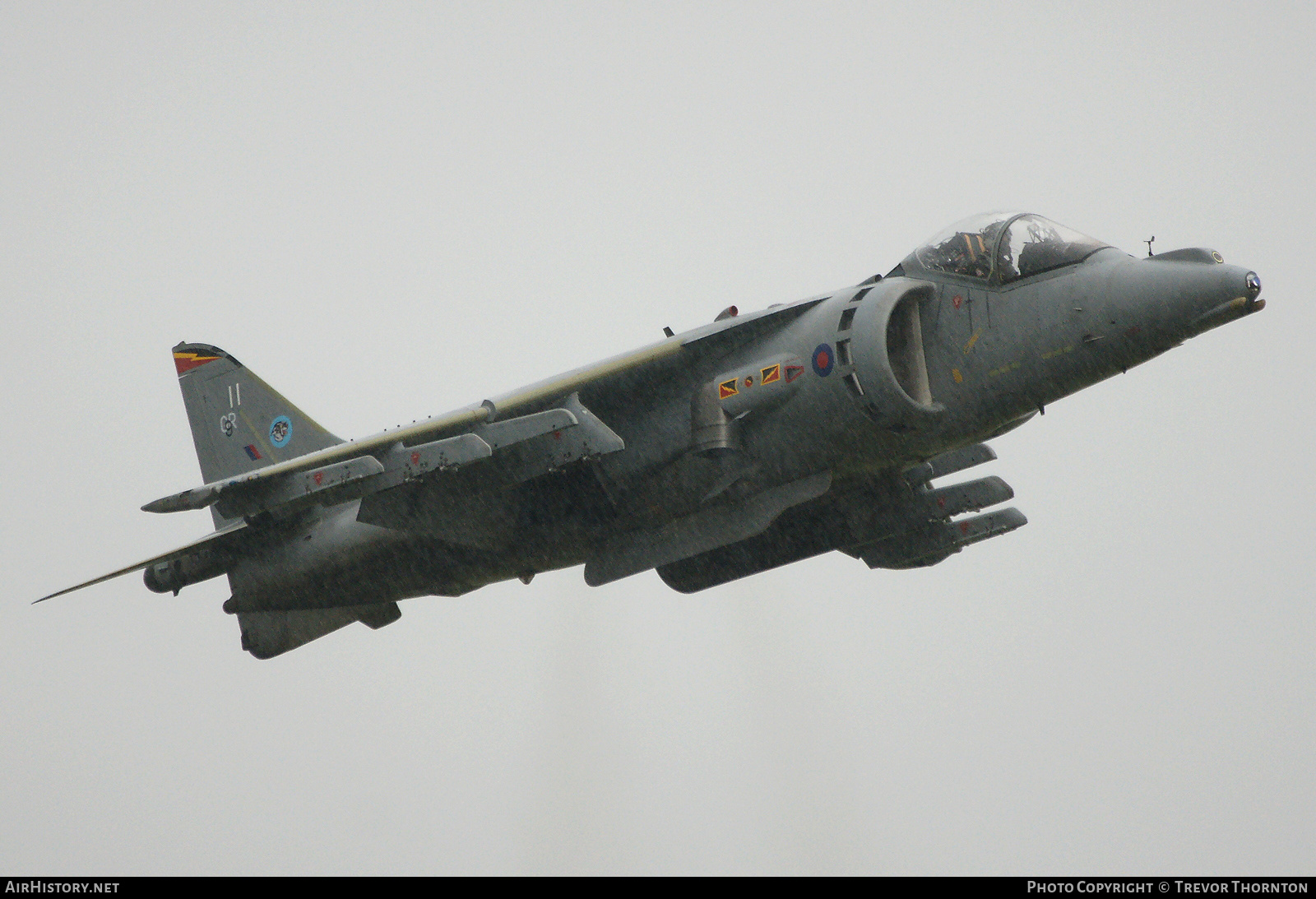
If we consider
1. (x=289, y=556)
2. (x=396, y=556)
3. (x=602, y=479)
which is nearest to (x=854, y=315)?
(x=602, y=479)

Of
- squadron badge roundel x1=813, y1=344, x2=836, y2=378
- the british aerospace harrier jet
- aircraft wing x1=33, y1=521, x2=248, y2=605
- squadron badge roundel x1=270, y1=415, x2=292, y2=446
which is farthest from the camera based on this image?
squadron badge roundel x1=270, y1=415, x2=292, y2=446

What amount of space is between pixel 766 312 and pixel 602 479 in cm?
228

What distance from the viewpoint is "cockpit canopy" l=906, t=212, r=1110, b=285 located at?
1207 cm

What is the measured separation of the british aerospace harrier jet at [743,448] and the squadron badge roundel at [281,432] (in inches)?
74.9

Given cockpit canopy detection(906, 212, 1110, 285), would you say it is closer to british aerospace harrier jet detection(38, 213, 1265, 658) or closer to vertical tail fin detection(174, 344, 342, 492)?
british aerospace harrier jet detection(38, 213, 1265, 658)

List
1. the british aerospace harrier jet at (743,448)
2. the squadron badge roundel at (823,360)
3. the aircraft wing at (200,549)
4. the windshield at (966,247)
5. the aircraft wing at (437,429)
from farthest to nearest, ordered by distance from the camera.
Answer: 1. the aircraft wing at (200,549)
2. the aircraft wing at (437,429)
3. the squadron badge roundel at (823,360)
4. the windshield at (966,247)
5. the british aerospace harrier jet at (743,448)

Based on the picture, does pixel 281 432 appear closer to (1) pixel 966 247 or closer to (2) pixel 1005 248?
(1) pixel 966 247

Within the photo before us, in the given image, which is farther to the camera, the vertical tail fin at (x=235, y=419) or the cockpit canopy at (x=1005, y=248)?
the vertical tail fin at (x=235, y=419)

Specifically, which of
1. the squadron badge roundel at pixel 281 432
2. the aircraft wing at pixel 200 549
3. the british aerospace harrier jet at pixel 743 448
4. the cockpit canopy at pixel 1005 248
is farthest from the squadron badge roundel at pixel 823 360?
the squadron badge roundel at pixel 281 432

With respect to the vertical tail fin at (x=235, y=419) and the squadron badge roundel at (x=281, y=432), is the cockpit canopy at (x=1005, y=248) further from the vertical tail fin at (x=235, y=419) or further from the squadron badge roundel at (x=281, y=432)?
the squadron badge roundel at (x=281, y=432)

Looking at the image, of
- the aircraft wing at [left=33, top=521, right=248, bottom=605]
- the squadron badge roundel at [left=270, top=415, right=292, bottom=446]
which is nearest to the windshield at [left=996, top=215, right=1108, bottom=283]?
the aircraft wing at [left=33, top=521, right=248, bottom=605]

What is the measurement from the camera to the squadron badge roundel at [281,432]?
17422mm

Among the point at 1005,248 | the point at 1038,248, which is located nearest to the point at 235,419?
the point at 1005,248
